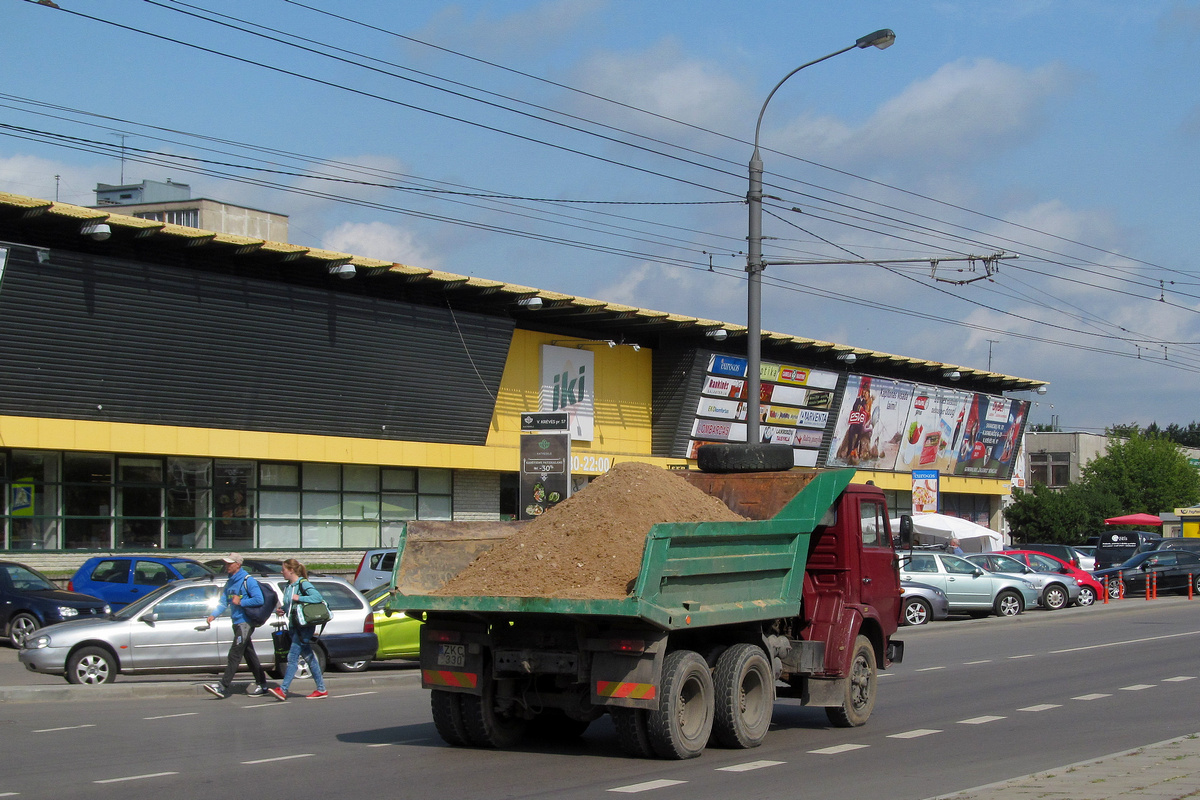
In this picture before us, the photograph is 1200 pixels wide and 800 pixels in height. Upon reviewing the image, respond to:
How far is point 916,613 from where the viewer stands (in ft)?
87.6

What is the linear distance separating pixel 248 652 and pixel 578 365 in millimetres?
25281

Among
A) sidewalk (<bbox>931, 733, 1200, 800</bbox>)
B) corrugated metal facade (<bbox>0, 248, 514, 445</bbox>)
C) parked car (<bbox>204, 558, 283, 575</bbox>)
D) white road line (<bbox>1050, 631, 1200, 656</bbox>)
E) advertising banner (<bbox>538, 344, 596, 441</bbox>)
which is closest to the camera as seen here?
sidewalk (<bbox>931, 733, 1200, 800</bbox>)

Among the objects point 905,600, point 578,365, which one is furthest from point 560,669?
point 578,365

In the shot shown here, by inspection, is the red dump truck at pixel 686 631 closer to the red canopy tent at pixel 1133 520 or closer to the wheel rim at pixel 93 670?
the wheel rim at pixel 93 670

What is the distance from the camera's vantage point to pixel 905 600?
87.2 ft

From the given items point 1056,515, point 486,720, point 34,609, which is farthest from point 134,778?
point 1056,515

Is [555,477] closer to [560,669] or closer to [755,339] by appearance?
[755,339]

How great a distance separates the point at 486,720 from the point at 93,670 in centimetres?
760

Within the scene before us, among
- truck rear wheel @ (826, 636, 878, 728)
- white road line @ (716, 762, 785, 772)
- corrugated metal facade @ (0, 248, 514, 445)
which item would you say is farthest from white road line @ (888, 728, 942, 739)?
corrugated metal facade @ (0, 248, 514, 445)

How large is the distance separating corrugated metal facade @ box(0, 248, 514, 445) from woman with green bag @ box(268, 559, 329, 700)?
14.7 meters

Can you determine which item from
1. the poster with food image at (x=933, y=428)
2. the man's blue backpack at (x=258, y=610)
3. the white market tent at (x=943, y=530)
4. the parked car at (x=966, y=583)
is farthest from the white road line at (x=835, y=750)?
the poster with food image at (x=933, y=428)

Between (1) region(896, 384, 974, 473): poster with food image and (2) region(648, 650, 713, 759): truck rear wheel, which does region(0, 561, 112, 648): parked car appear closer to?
(2) region(648, 650, 713, 759): truck rear wheel

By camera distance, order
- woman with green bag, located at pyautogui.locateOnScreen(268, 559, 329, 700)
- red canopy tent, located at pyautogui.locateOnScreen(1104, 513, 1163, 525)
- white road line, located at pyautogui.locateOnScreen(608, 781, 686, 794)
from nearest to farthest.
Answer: white road line, located at pyautogui.locateOnScreen(608, 781, 686, 794) < woman with green bag, located at pyautogui.locateOnScreen(268, 559, 329, 700) < red canopy tent, located at pyautogui.locateOnScreen(1104, 513, 1163, 525)

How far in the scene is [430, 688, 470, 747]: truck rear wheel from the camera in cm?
1088
